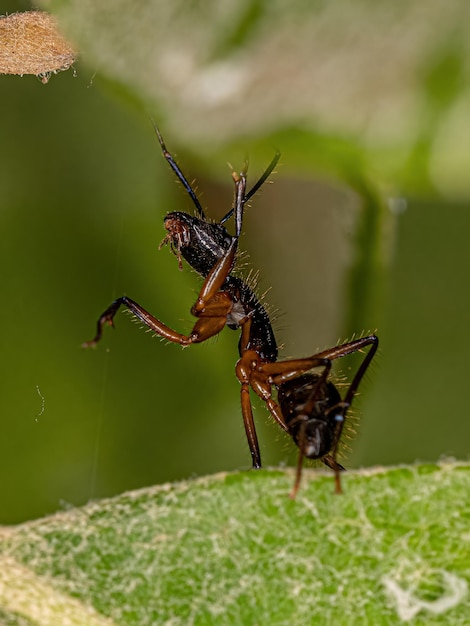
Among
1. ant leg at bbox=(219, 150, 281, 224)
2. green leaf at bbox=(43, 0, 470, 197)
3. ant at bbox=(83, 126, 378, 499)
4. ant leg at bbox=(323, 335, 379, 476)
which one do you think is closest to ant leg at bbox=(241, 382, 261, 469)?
ant at bbox=(83, 126, 378, 499)

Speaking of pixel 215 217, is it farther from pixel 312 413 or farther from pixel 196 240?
pixel 312 413

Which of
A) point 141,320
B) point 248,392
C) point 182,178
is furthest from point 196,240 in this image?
point 248,392

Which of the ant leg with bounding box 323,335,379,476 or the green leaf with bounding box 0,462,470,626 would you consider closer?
the green leaf with bounding box 0,462,470,626

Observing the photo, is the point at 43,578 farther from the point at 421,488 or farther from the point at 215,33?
the point at 215,33

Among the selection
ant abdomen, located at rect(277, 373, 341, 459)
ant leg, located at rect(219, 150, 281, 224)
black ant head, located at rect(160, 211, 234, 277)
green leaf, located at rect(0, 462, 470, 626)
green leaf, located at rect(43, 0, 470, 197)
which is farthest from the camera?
black ant head, located at rect(160, 211, 234, 277)

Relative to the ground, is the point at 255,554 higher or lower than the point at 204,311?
lower

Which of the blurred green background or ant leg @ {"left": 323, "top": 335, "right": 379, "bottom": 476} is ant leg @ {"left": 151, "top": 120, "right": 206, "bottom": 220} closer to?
the blurred green background

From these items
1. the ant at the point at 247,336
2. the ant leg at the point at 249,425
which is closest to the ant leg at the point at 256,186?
the ant at the point at 247,336

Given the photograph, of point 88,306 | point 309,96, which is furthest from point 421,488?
point 88,306
